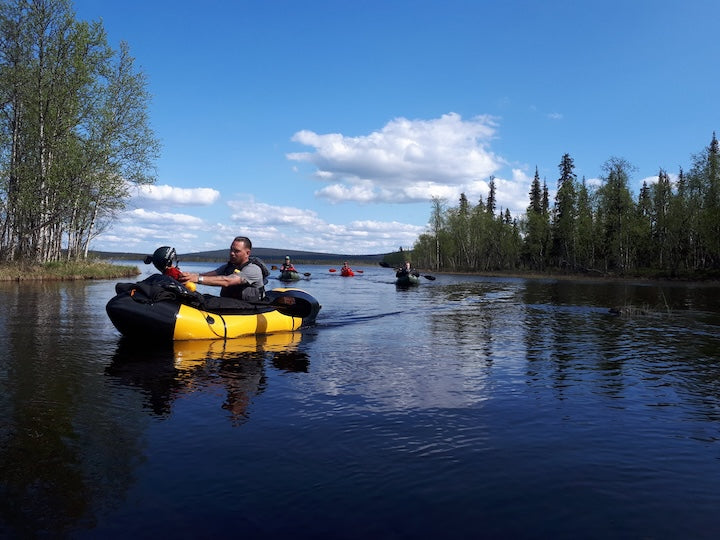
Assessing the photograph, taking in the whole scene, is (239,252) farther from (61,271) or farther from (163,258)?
(61,271)

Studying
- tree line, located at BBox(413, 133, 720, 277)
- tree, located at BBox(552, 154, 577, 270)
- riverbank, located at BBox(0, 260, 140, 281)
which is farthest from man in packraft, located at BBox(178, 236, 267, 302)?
tree, located at BBox(552, 154, 577, 270)

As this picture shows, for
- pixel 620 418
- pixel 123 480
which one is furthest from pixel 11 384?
pixel 620 418

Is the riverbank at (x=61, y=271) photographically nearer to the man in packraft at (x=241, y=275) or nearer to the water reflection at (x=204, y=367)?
the man in packraft at (x=241, y=275)

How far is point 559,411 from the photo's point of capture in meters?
6.88

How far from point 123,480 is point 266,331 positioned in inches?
332

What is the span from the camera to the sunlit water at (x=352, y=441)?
381cm

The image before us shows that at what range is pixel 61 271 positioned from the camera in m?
31.5

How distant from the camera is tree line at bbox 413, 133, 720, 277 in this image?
56750mm

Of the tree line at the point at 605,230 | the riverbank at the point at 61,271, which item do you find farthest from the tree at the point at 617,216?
the riverbank at the point at 61,271

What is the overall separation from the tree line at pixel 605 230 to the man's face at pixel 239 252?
5389 cm

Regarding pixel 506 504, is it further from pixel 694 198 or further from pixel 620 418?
pixel 694 198

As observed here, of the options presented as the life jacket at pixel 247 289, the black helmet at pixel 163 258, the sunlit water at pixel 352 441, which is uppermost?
the black helmet at pixel 163 258

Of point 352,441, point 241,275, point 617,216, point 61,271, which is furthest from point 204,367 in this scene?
point 617,216

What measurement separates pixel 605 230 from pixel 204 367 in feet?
221
